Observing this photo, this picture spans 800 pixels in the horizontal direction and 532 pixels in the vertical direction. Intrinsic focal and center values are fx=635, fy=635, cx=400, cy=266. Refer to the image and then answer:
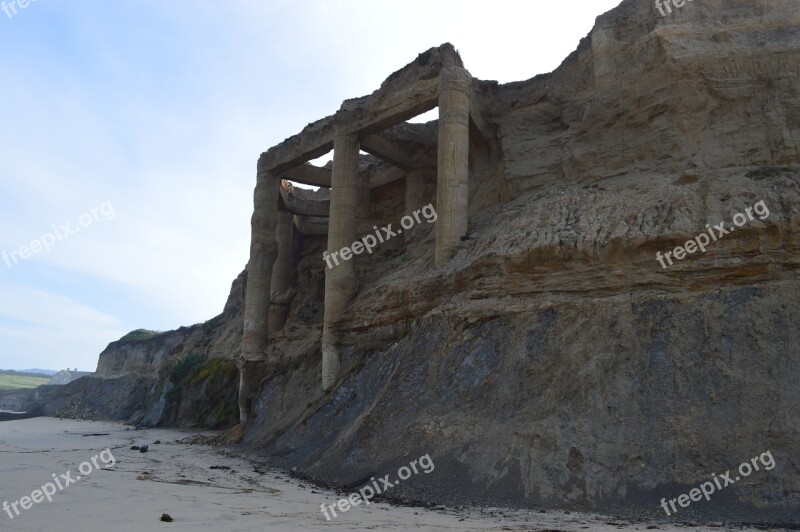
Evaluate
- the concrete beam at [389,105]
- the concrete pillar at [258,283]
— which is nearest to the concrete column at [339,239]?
the concrete beam at [389,105]

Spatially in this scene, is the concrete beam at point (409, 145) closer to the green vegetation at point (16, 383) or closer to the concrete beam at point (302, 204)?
the concrete beam at point (302, 204)

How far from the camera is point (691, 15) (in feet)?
67.3

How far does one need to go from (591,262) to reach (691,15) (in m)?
10.2

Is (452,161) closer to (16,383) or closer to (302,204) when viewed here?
(302,204)

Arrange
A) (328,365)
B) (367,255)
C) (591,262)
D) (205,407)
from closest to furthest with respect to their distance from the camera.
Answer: (591,262) → (328,365) → (367,255) → (205,407)

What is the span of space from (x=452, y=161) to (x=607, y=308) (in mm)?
8612

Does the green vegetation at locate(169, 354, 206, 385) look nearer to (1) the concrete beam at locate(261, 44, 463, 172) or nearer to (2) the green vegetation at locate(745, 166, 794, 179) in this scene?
(1) the concrete beam at locate(261, 44, 463, 172)

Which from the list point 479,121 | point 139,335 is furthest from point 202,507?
point 139,335

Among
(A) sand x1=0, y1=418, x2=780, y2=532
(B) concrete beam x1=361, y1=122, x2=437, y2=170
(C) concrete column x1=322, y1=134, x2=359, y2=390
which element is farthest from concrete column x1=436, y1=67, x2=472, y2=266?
(A) sand x1=0, y1=418, x2=780, y2=532

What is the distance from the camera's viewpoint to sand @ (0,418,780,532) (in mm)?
8547

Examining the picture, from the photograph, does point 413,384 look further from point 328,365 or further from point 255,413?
point 255,413

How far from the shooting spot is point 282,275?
35.0m

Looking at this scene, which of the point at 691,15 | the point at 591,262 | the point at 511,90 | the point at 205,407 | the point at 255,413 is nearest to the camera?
the point at 591,262

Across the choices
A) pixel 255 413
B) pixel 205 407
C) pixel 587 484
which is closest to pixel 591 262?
pixel 587 484
